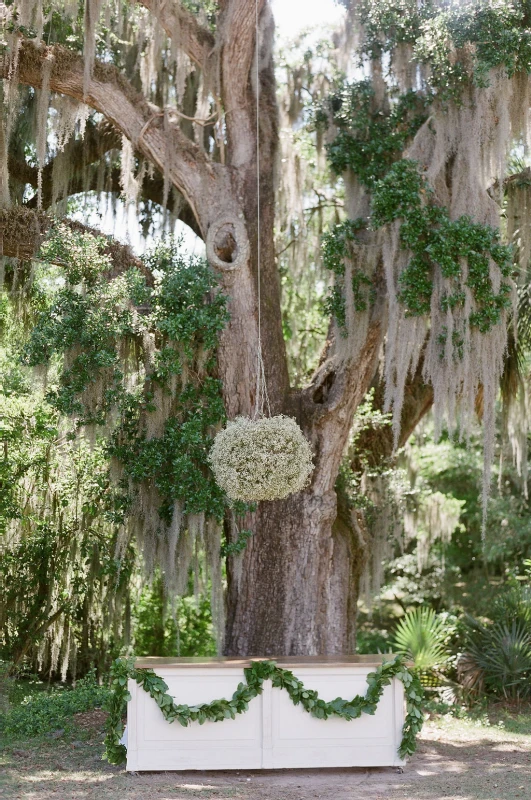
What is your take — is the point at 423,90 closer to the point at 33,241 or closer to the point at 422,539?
the point at 33,241

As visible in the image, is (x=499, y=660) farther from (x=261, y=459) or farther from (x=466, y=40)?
(x=466, y=40)

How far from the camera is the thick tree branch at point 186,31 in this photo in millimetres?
7843

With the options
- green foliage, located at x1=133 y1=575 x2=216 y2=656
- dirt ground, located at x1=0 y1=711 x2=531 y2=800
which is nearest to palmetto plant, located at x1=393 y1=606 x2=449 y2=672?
green foliage, located at x1=133 y1=575 x2=216 y2=656

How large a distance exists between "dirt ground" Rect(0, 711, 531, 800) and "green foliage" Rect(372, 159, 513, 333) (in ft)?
11.1

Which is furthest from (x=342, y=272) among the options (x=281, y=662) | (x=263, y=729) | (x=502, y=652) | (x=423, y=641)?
(x=423, y=641)

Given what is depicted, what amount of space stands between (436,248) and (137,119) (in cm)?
292

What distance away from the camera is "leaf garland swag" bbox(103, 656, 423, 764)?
582 centimetres

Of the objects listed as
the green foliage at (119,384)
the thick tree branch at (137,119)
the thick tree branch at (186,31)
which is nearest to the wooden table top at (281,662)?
the green foliage at (119,384)

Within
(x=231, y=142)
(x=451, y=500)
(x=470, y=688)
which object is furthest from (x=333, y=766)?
(x=451, y=500)

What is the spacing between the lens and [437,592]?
1349cm

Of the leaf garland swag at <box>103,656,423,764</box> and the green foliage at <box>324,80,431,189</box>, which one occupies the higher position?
the green foliage at <box>324,80,431,189</box>

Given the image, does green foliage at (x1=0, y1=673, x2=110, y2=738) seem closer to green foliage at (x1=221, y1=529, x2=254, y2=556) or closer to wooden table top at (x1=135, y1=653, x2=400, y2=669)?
wooden table top at (x1=135, y1=653, x2=400, y2=669)

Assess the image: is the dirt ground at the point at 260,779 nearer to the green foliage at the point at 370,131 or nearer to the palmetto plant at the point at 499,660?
the palmetto plant at the point at 499,660

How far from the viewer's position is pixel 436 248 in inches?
Result: 279
